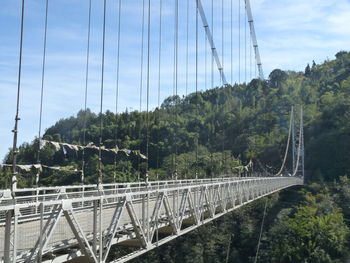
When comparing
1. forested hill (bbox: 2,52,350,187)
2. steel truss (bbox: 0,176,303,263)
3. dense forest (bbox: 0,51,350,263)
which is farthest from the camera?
forested hill (bbox: 2,52,350,187)

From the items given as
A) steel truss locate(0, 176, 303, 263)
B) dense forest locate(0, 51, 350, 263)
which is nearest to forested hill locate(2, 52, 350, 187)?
dense forest locate(0, 51, 350, 263)

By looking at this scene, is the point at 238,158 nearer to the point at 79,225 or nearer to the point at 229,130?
the point at 229,130

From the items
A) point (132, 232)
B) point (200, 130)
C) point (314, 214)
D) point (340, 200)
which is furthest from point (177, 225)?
point (200, 130)

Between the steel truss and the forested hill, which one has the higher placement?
the forested hill

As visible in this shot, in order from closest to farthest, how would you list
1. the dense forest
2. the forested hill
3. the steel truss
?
the steel truss
the dense forest
the forested hill

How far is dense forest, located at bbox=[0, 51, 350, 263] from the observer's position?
1167 inches

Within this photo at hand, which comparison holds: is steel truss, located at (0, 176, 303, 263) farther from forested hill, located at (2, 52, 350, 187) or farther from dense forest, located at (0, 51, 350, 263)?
forested hill, located at (2, 52, 350, 187)

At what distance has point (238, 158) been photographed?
52219 mm

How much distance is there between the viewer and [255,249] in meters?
36.1

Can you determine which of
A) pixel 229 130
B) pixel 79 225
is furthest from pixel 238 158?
pixel 79 225

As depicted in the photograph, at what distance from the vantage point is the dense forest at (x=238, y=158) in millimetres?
29641

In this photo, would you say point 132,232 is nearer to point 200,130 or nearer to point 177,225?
point 177,225

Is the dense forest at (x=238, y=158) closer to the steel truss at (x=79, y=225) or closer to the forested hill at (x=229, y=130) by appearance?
the forested hill at (x=229, y=130)

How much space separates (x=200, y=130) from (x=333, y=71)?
46.7 m
